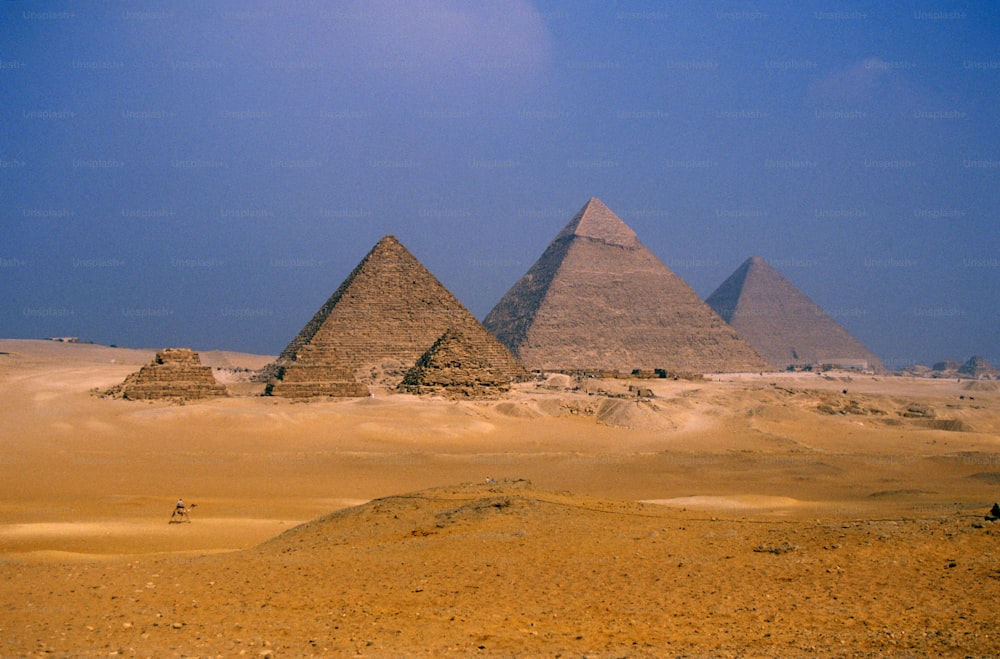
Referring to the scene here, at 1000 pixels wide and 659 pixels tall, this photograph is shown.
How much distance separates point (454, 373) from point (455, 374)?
0.06 m

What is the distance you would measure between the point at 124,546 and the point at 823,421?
25.9m

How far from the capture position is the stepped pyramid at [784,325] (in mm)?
101562

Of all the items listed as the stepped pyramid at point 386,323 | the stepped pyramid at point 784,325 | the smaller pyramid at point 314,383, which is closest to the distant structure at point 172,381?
the smaller pyramid at point 314,383

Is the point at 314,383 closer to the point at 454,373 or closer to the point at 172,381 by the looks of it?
the point at 172,381

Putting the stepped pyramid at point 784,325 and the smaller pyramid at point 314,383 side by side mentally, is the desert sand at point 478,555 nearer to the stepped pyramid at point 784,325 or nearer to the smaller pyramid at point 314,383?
the smaller pyramid at point 314,383

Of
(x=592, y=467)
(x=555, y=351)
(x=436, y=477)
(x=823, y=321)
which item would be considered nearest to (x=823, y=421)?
(x=592, y=467)

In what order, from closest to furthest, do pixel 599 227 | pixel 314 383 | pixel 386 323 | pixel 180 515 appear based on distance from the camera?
1. pixel 180 515
2. pixel 314 383
3. pixel 386 323
4. pixel 599 227

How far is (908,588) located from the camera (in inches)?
219

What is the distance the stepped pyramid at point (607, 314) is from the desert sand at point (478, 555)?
51873 millimetres

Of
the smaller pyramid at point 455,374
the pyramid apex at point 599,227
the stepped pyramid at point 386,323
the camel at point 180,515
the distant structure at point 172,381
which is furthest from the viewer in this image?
the pyramid apex at point 599,227

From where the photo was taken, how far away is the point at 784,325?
341 ft

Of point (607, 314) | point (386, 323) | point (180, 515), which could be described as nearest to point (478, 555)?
point (180, 515)

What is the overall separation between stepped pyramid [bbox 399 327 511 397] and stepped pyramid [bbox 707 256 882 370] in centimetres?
7324

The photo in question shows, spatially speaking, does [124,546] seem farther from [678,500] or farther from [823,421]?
[823,421]
